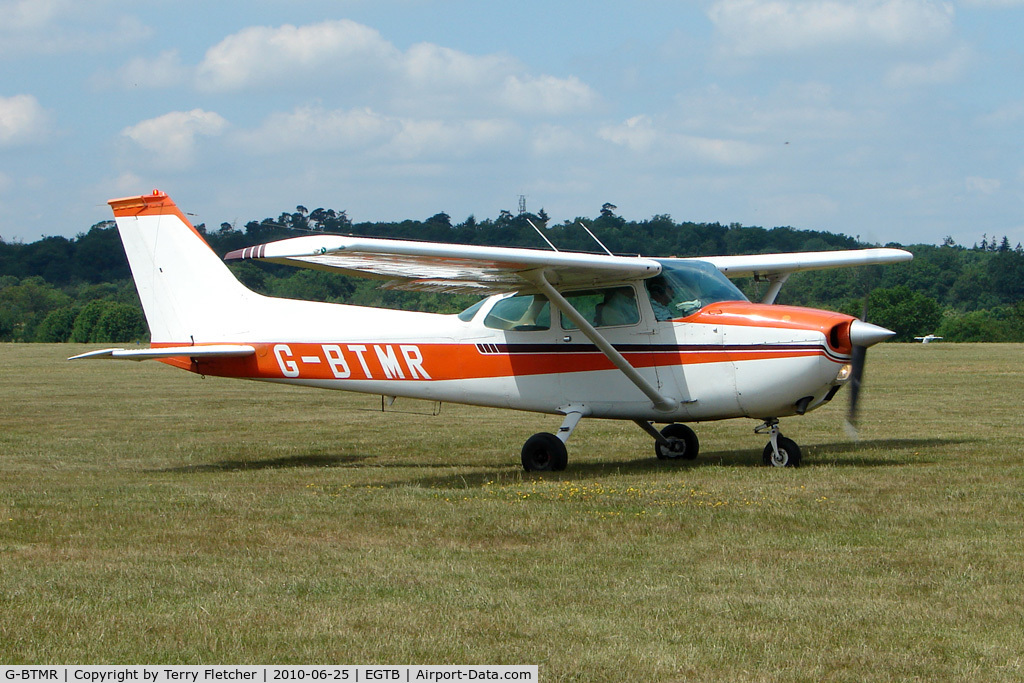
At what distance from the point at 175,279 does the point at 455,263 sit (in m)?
5.05

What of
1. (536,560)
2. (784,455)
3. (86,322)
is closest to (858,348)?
(784,455)

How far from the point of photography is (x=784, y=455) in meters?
11.7

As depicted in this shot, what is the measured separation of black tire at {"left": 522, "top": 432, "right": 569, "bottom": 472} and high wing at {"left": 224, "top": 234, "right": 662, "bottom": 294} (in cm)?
181

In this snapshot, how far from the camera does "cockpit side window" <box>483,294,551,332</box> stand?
12.5 m

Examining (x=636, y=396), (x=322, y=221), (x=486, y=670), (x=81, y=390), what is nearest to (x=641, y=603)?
(x=486, y=670)

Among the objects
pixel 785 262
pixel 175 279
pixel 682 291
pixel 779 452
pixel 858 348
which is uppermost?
pixel 785 262

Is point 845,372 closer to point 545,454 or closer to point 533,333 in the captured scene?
point 545,454

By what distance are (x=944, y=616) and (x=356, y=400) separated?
2056 centimetres

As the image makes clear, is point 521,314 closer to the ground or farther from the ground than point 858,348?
farther from the ground

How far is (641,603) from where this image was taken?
591 cm

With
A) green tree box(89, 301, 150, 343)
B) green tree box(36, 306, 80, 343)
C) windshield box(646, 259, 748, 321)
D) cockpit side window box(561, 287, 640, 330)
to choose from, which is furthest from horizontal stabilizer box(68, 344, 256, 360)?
green tree box(36, 306, 80, 343)

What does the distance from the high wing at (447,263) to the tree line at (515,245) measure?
0.72 meters

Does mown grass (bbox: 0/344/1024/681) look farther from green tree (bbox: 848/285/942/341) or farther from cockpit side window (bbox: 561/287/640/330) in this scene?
green tree (bbox: 848/285/942/341)

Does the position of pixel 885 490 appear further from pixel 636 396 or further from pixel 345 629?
pixel 345 629
